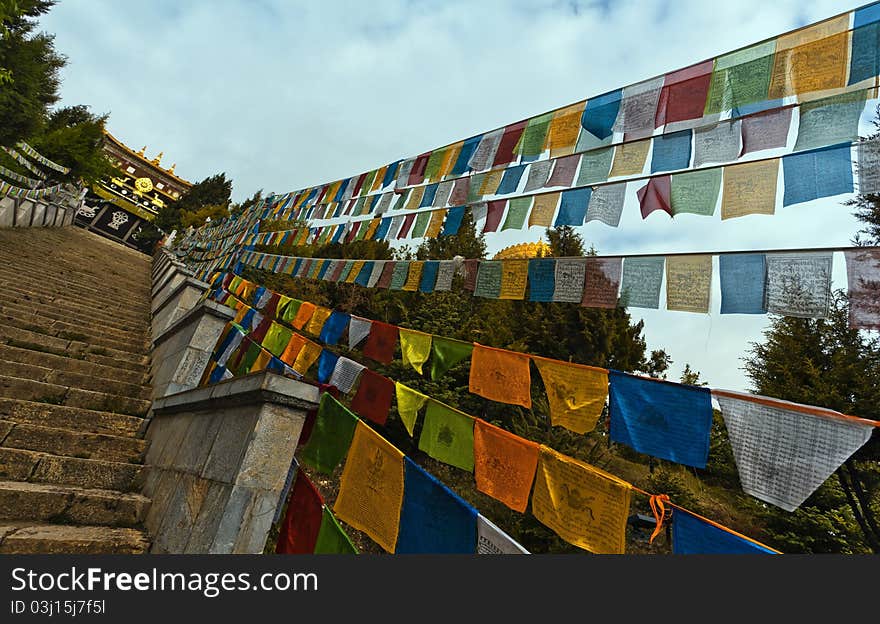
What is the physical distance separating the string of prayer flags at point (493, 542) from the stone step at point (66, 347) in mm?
6935

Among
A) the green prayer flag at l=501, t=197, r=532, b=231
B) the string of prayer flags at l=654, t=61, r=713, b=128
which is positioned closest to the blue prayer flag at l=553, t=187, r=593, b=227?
the green prayer flag at l=501, t=197, r=532, b=231

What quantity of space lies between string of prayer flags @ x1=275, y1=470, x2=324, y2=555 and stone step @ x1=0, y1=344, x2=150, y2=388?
4234mm

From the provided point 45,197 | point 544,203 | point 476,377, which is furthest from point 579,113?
point 45,197

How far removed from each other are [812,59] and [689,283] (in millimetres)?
2130

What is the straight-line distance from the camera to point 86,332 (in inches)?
295

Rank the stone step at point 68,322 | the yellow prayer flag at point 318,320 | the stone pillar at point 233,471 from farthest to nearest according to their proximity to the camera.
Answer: the yellow prayer flag at point 318,320 < the stone step at point 68,322 < the stone pillar at point 233,471

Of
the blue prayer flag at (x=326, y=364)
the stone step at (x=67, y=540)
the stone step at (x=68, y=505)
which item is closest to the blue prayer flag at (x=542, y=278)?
the blue prayer flag at (x=326, y=364)

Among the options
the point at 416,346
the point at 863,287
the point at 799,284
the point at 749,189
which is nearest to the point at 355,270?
the point at 416,346

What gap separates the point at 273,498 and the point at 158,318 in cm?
868

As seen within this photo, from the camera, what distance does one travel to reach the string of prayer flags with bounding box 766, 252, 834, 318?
117 inches

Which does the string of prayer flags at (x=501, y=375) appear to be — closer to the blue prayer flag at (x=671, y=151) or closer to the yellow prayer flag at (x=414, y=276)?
the yellow prayer flag at (x=414, y=276)

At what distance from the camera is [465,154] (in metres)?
6.54

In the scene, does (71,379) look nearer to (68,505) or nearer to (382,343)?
(68,505)

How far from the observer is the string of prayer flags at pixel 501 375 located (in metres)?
4.43
